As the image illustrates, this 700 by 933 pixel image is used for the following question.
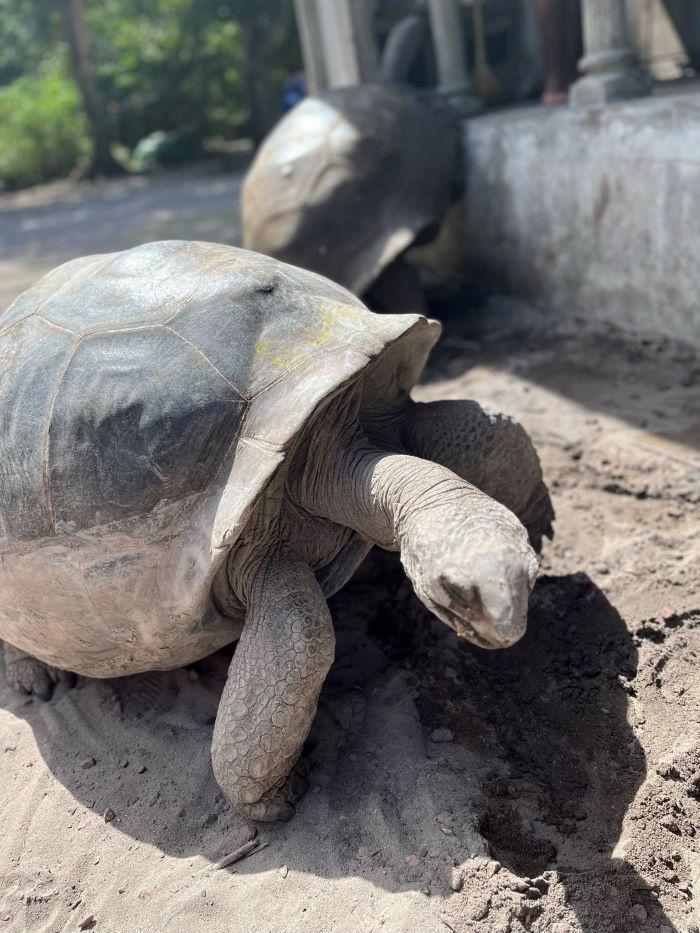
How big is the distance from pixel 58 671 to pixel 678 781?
1.75 meters

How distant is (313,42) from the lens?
8039 millimetres

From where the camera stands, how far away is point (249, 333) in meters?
2.13

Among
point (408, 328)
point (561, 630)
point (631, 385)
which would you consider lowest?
point (631, 385)

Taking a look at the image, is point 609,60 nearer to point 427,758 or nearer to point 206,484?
point 206,484

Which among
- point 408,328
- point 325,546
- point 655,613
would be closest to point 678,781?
point 655,613

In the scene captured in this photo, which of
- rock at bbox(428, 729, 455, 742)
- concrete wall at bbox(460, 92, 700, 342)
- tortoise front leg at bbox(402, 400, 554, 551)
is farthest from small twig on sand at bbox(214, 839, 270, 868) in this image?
concrete wall at bbox(460, 92, 700, 342)

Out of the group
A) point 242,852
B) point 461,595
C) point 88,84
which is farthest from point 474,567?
point 88,84

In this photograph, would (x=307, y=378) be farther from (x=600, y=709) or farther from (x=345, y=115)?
(x=345, y=115)

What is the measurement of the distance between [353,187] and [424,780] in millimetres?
3999

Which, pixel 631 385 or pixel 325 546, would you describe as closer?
pixel 325 546

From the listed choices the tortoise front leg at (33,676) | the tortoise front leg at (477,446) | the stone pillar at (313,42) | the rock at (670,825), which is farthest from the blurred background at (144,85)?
the rock at (670,825)

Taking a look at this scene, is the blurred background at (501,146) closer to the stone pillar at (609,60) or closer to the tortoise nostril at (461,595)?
the stone pillar at (609,60)

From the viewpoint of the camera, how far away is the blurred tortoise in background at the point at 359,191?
5.12 metres

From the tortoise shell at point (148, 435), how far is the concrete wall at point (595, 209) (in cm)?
253
